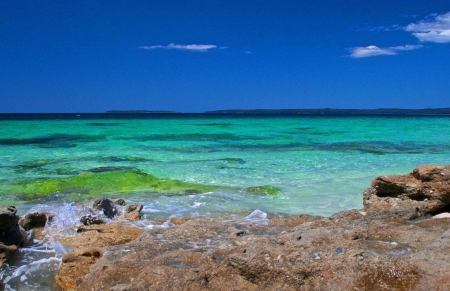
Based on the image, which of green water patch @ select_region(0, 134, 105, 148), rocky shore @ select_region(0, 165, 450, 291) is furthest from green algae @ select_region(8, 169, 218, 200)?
green water patch @ select_region(0, 134, 105, 148)

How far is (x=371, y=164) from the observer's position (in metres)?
11.9

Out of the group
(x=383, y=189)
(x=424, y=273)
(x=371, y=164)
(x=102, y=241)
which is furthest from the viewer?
(x=371, y=164)

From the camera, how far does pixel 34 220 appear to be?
525 centimetres

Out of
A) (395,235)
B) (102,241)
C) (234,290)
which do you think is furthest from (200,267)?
(102,241)

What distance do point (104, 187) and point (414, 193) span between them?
612cm

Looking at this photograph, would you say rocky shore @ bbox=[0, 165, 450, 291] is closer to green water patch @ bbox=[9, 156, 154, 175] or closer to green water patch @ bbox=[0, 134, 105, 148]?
green water patch @ bbox=[9, 156, 154, 175]

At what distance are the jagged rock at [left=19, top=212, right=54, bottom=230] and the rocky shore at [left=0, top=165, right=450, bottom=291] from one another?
2.15ft

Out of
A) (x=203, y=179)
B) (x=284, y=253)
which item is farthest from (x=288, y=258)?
(x=203, y=179)

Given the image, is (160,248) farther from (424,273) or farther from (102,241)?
(424,273)

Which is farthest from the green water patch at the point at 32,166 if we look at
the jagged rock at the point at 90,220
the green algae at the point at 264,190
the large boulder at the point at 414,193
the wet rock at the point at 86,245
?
the large boulder at the point at 414,193

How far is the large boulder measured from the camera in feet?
13.4

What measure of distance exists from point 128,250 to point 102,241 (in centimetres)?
100

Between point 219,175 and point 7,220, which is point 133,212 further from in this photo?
point 219,175

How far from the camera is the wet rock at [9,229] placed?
428cm
